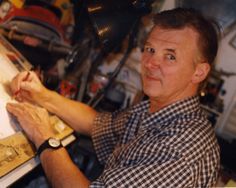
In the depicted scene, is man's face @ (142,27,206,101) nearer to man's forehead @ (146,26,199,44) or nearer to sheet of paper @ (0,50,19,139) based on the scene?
man's forehead @ (146,26,199,44)

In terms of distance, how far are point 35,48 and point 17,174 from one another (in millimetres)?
1010

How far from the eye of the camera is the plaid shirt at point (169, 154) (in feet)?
3.84

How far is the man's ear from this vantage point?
1391mm

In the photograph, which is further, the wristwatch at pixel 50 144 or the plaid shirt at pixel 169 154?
the wristwatch at pixel 50 144

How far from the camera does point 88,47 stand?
2.04 m

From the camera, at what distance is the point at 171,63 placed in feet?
4.47

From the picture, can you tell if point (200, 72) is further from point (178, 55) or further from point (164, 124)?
point (164, 124)

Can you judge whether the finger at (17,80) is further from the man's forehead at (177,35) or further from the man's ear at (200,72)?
the man's ear at (200,72)

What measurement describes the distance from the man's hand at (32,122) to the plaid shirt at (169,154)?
0.28m

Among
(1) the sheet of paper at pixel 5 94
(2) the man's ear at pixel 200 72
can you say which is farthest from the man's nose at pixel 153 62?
(1) the sheet of paper at pixel 5 94

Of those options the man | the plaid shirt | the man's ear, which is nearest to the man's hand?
the man

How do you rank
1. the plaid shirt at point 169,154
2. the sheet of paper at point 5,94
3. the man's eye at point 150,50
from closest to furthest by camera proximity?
the plaid shirt at point 169,154 < the sheet of paper at point 5,94 < the man's eye at point 150,50

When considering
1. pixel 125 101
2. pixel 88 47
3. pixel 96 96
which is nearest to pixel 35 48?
pixel 88 47

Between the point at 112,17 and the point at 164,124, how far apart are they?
47cm
